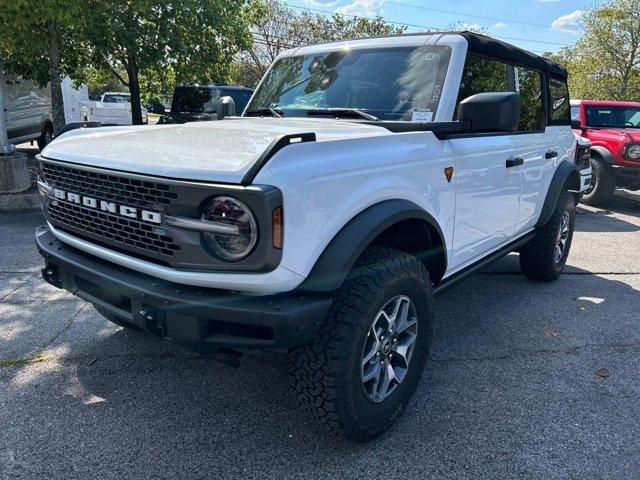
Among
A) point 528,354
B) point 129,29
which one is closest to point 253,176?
point 528,354

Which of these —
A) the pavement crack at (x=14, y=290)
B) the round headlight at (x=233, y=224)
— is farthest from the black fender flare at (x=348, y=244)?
the pavement crack at (x=14, y=290)

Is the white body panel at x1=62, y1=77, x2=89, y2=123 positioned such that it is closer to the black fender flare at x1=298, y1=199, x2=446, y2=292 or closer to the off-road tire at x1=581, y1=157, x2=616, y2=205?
the off-road tire at x1=581, y1=157, x2=616, y2=205

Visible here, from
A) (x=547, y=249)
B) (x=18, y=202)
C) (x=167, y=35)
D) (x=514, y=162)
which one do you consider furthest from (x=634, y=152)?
(x=18, y=202)

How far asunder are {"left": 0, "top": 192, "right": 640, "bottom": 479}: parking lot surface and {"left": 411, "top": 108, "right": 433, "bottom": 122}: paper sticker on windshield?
1524 millimetres

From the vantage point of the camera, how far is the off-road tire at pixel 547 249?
4.65 m

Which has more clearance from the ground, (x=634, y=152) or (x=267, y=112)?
(x=267, y=112)

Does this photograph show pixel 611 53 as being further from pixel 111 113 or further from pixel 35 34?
pixel 111 113

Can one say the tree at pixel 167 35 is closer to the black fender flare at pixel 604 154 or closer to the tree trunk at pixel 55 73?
the tree trunk at pixel 55 73

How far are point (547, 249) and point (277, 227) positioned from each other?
360cm

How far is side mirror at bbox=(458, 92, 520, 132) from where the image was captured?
8.70 ft

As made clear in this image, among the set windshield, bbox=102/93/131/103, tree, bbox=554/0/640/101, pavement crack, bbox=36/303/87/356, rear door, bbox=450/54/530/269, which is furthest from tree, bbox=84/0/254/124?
windshield, bbox=102/93/131/103

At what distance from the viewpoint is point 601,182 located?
9453 millimetres

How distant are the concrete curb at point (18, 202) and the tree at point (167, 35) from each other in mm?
3052

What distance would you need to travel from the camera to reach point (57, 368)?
3156 millimetres
